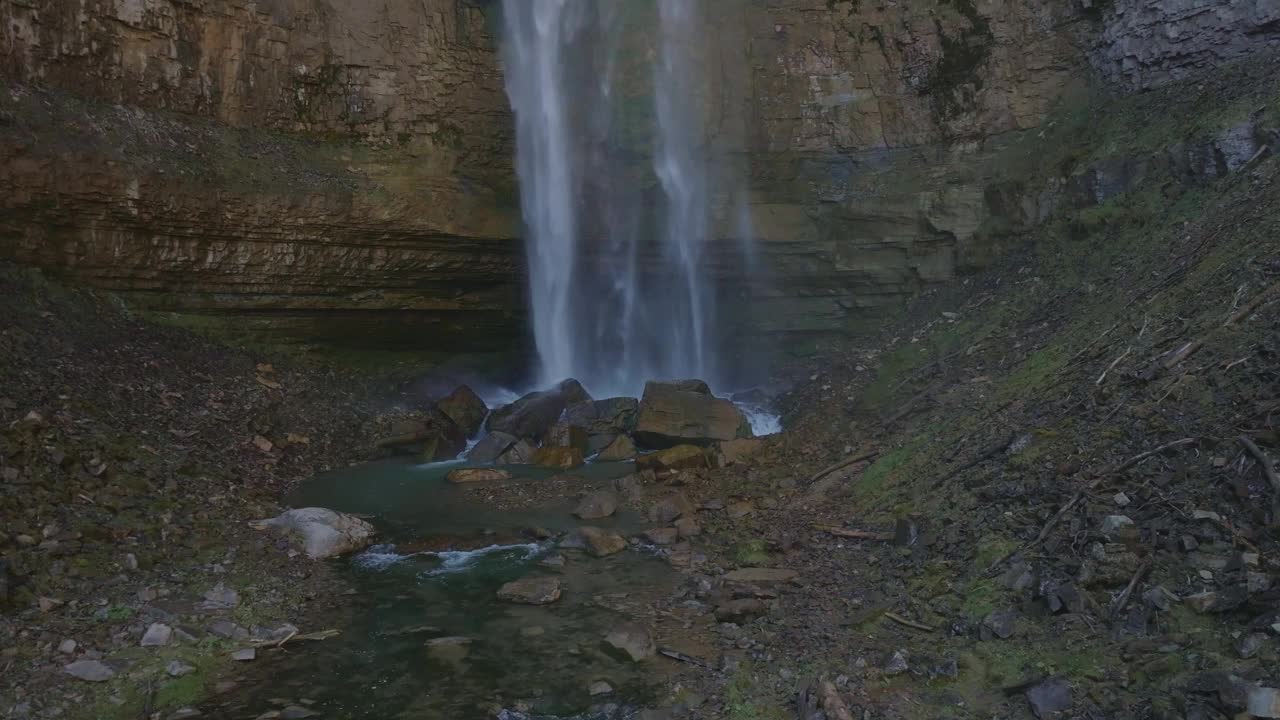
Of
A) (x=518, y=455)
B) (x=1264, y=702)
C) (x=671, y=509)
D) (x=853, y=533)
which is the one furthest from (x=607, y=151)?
(x=1264, y=702)

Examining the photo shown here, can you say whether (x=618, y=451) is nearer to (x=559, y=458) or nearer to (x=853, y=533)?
(x=559, y=458)

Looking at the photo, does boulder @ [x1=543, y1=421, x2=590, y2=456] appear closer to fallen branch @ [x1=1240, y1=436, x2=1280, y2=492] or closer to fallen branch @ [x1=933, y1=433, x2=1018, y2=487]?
fallen branch @ [x1=933, y1=433, x2=1018, y2=487]

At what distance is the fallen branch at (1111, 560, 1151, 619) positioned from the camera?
5.30 m

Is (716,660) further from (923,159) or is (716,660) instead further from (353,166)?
(923,159)

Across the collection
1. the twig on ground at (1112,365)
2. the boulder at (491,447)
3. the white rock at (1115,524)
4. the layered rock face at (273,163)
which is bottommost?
the boulder at (491,447)

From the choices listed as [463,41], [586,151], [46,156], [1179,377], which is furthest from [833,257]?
[46,156]

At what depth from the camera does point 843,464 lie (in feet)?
36.4

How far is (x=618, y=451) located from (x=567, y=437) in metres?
0.95

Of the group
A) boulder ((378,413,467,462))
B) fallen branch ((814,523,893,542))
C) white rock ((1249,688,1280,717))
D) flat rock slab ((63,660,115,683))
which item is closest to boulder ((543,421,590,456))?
boulder ((378,413,467,462))

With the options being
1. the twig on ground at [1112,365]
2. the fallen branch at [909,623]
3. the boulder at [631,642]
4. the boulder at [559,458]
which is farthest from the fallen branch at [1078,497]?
the boulder at [559,458]

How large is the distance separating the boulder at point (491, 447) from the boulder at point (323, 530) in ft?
16.0

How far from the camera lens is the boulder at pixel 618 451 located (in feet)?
48.3

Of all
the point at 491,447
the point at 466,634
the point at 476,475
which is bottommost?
the point at 466,634

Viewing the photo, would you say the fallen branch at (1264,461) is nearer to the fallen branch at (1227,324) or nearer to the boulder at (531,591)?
the fallen branch at (1227,324)
